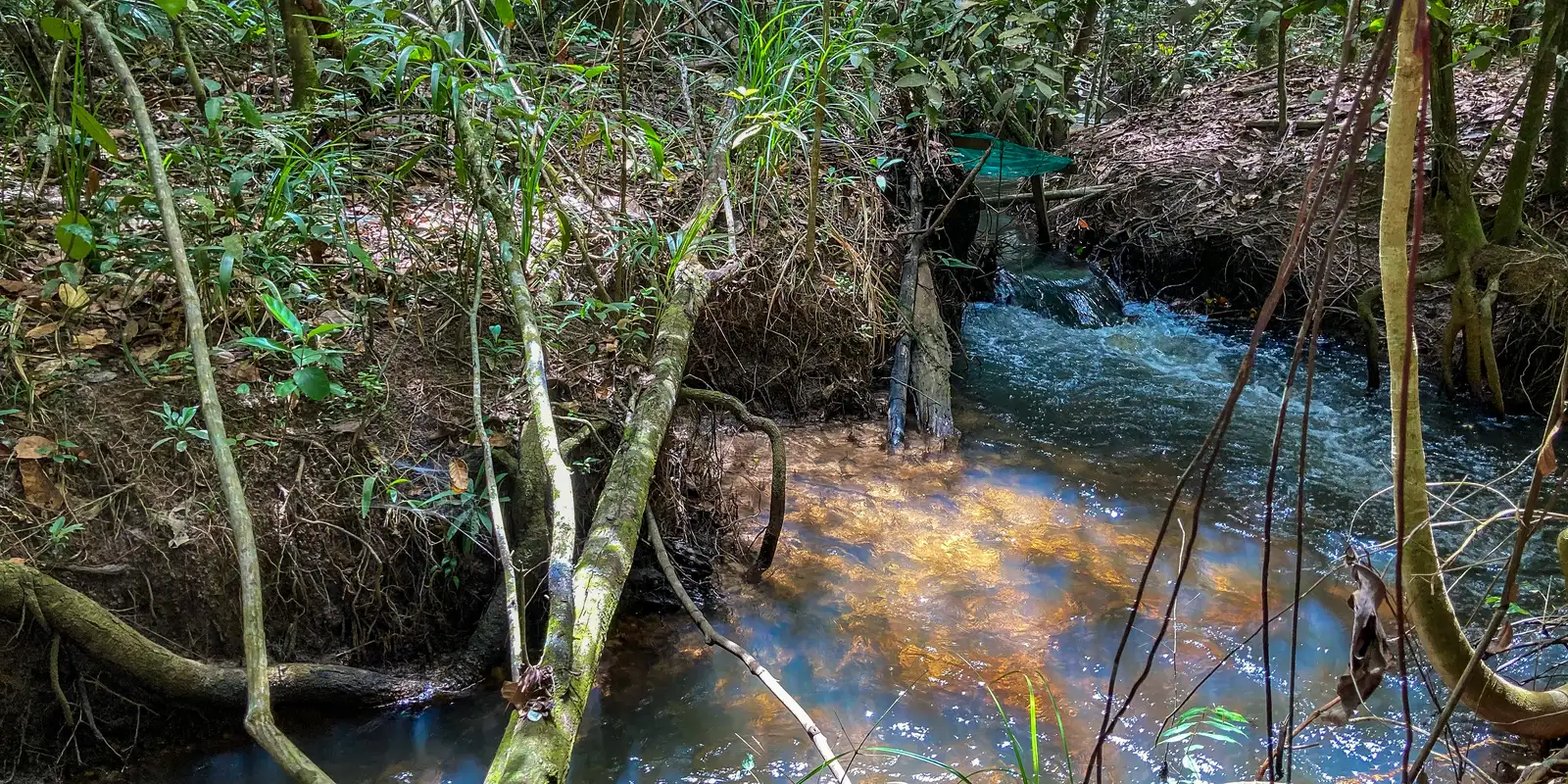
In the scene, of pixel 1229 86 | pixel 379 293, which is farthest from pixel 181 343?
pixel 1229 86

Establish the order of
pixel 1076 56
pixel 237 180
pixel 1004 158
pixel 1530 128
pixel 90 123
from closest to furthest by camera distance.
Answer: pixel 90 123
pixel 237 180
pixel 1530 128
pixel 1004 158
pixel 1076 56

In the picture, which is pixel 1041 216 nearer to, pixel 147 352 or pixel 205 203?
pixel 205 203

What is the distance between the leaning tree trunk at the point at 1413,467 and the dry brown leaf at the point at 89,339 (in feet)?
9.54

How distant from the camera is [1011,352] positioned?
5543 mm

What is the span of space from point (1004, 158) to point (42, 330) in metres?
4.46

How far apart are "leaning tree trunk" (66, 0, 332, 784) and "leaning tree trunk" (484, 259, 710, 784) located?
1.15 feet

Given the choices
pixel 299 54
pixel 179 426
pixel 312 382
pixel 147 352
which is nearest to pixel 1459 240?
pixel 312 382

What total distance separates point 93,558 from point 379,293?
110 cm

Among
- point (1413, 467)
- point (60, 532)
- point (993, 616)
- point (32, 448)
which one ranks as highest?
point (1413, 467)

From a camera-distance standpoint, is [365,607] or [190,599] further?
[365,607]

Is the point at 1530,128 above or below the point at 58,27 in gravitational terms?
above

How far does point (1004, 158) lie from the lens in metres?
5.02

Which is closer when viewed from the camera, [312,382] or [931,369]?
[312,382]

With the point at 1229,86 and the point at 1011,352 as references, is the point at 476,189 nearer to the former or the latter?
the point at 1011,352
